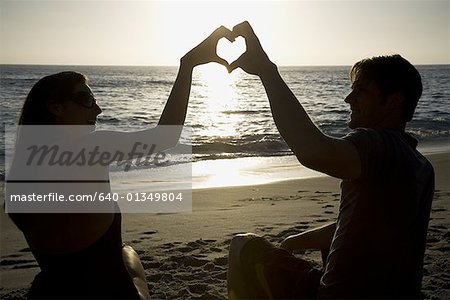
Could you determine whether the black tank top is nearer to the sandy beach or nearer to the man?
the man

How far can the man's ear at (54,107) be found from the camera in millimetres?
2934

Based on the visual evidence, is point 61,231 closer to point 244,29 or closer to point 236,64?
point 236,64

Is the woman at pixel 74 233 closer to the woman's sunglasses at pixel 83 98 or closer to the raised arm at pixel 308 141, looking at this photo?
→ the woman's sunglasses at pixel 83 98

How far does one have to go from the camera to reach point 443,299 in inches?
181

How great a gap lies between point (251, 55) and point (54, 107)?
1.04 m

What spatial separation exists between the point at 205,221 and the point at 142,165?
523 centimetres

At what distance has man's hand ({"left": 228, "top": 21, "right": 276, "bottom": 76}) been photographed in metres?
2.65

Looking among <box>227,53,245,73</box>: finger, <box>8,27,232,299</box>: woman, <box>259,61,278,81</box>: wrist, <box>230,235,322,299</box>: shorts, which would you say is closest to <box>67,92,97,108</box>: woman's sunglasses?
<box>8,27,232,299</box>: woman

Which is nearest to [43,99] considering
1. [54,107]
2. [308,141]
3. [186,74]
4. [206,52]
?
[54,107]

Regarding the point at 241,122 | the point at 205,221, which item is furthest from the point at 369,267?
the point at 241,122

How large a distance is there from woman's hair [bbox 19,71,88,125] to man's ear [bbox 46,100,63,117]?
11mm

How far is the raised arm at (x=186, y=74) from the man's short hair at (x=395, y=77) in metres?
0.83

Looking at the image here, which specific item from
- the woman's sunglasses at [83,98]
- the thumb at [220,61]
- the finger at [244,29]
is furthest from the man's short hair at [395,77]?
the woman's sunglasses at [83,98]

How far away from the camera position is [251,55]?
8.98ft
